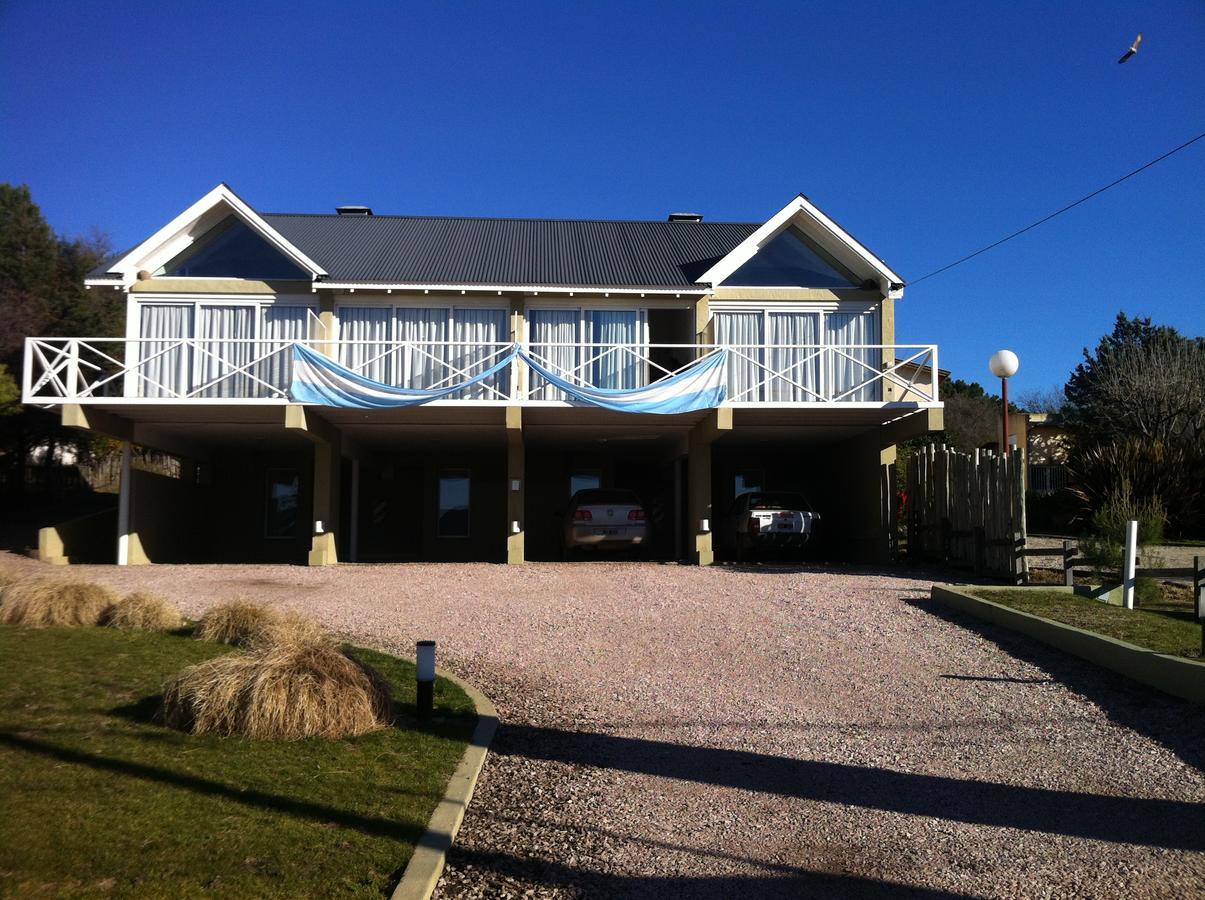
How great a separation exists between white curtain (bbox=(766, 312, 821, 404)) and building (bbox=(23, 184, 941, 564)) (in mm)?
45

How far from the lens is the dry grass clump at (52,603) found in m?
10.2

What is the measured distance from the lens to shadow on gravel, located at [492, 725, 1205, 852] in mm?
5770

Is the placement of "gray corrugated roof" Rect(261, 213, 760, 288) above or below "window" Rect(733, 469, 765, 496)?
above

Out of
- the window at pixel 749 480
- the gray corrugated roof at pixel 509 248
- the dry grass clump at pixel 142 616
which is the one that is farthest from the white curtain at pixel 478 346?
the dry grass clump at pixel 142 616

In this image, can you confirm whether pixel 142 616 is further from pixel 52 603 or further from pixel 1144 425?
pixel 1144 425

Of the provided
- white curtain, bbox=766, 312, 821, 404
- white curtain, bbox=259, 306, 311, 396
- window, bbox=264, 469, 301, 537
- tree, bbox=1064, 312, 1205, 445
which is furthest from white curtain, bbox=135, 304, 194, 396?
tree, bbox=1064, 312, 1205, 445

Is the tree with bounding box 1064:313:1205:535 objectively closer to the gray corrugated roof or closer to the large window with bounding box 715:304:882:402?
the large window with bounding box 715:304:882:402

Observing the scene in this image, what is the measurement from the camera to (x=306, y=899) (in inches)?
176

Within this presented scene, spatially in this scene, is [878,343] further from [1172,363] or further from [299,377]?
[1172,363]

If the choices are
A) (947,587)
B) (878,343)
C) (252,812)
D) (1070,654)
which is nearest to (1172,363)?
(878,343)

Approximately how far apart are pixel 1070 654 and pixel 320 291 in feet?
48.7

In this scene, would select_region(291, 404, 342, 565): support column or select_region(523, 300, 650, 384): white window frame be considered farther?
select_region(523, 300, 650, 384): white window frame

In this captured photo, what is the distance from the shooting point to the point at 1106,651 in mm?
9250

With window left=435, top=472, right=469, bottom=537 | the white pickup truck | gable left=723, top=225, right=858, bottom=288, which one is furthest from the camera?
window left=435, top=472, right=469, bottom=537
